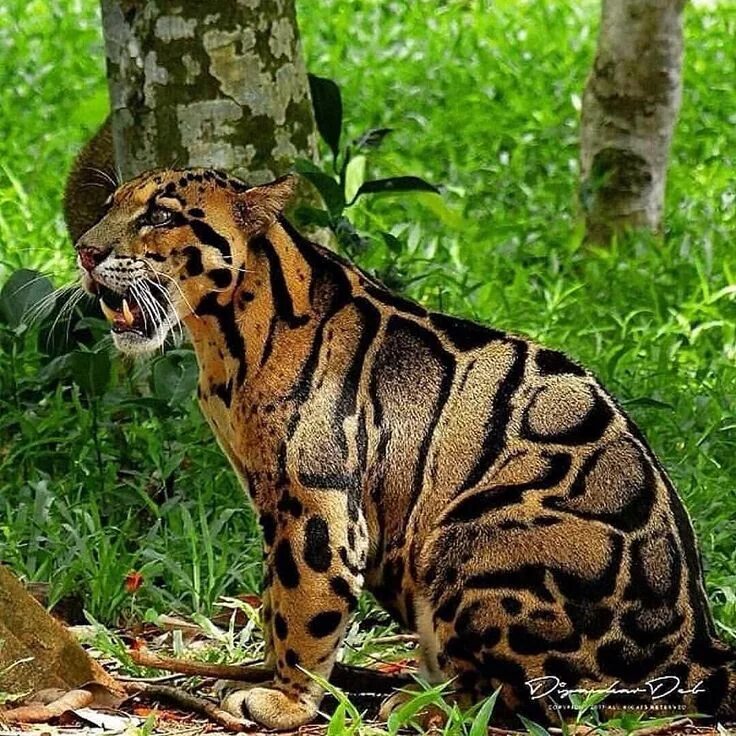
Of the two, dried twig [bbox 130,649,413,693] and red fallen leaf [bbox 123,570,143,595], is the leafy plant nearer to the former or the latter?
red fallen leaf [bbox 123,570,143,595]

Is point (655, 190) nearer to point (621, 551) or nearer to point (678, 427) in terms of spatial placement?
point (678, 427)

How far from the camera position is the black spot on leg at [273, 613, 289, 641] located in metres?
4.32

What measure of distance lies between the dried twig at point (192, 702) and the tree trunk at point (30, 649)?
0.16 m

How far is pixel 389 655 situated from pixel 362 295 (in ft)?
3.49

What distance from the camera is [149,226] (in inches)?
172

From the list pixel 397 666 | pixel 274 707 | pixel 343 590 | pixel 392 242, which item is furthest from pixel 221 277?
pixel 392 242

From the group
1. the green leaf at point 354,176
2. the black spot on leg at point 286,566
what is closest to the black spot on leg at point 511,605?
the black spot on leg at point 286,566

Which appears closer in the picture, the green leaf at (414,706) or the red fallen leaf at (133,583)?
the green leaf at (414,706)

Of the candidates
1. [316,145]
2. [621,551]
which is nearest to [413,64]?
[316,145]

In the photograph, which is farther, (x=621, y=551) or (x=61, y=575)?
(x=61, y=575)

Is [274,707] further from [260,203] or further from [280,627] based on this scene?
[260,203]

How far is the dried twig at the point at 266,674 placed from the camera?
4.54 meters

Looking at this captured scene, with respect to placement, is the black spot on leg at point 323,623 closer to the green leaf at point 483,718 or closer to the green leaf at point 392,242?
the green leaf at point 483,718

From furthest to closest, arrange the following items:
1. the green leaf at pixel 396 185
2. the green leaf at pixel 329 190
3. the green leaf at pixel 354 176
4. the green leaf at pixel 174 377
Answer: the green leaf at pixel 354 176, the green leaf at pixel 396 185, the green leaf at pixel 329 190, the green leaf at pixel 174 377
